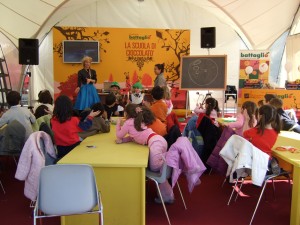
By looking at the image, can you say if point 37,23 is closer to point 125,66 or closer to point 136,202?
point 125,66

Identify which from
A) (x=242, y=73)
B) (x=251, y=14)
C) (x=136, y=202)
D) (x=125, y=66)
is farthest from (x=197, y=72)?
(x=136, y=202)

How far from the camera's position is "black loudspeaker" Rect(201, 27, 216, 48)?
8.99m

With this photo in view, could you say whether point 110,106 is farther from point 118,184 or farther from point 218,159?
point 118,184

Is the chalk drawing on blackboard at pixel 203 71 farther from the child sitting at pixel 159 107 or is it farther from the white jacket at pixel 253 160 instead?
the white jacket at pixel 253 160

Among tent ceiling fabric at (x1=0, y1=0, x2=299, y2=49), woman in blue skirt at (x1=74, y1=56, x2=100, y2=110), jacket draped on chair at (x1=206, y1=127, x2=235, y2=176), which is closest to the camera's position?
jacket draped on chair at (x1=206, y1=127, x2=235, y2=176)

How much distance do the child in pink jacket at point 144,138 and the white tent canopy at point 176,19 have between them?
7.09 meters

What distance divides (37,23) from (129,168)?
8.43 metres

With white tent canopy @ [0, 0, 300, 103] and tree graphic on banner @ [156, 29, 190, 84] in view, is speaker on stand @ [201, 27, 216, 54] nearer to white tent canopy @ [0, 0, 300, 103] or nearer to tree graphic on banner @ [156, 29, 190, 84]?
tree graphic on banner @ [156, 29, 190, 84]

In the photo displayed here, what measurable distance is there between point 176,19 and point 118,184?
9509 millimetres

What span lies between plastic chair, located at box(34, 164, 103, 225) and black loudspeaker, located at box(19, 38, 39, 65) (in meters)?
6.59

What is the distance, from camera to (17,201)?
393 cm

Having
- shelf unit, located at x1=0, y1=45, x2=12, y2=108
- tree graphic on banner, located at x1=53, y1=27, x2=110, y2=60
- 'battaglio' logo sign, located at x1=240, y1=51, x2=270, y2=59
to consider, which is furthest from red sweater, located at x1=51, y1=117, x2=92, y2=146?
tree graphic on banner, located at x1=53, y1=27, x2=110, y2=60

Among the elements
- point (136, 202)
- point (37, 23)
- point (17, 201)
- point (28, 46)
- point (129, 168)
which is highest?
point (37, 23)

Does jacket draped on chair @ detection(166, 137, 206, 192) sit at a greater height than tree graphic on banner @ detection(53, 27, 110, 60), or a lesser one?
lesser
